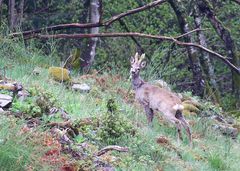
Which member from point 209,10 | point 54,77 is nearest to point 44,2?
point 209,10

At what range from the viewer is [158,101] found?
12.0 m

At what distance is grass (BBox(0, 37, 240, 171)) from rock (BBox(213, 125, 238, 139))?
32 centimetres

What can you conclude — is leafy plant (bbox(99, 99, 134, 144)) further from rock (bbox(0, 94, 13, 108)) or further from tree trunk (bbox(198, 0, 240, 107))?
tree trunk (bbox(198, 0, 240, 107))

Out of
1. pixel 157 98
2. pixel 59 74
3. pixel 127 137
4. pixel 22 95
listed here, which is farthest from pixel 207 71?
pixel 22 95

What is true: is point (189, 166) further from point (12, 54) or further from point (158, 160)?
point (12, 54)

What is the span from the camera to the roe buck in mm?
11695

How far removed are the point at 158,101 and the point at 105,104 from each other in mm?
978

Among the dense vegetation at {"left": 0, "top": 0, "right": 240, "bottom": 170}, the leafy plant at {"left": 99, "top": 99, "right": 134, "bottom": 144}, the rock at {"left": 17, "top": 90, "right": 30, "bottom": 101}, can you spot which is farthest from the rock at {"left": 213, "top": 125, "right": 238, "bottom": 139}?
the rock at {"left": 17, "top": 90, "right": 30, "bottom": 101}

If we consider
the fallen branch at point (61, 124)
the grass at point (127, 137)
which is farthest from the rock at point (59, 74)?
the fallen branch at point (61, 124)

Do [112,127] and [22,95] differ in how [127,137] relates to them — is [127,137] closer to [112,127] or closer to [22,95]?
[112,127]

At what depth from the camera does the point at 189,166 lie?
31.8 ft

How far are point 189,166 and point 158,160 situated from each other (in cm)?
53

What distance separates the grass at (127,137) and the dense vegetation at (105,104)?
0.01 m

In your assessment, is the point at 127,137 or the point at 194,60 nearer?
the point at 127,137
